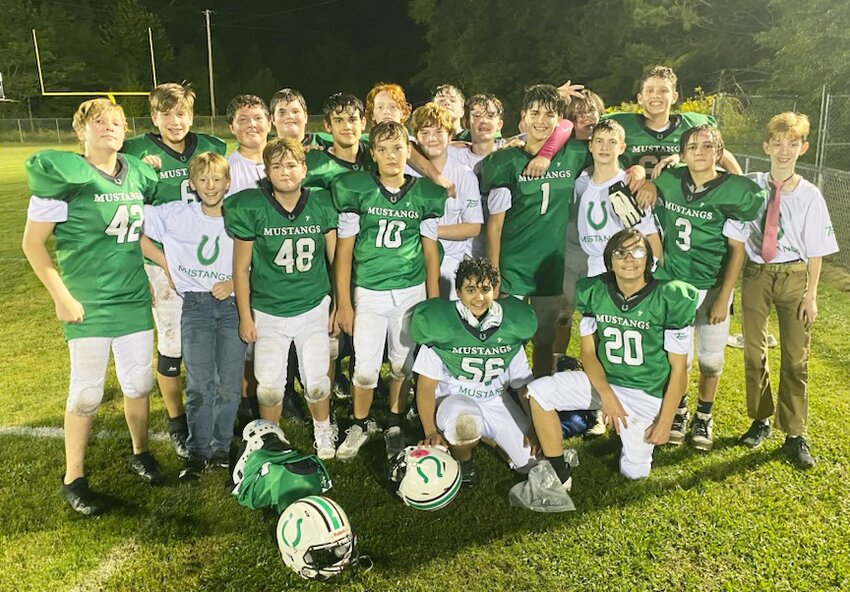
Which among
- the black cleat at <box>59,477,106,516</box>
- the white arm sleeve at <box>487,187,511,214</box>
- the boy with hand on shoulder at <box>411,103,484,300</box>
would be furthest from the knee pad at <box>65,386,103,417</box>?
the white arm sleeve at <box>487,187,511,214</box>

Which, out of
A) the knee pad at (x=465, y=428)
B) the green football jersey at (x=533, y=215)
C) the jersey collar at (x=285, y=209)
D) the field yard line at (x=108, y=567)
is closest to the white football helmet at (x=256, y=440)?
the field yard line at (x=108, y=567)

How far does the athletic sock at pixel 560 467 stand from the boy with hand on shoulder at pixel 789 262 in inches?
53.2

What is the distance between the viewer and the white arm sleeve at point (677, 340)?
12.1 ft

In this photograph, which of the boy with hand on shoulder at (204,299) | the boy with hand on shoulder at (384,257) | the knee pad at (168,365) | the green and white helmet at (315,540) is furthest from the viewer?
the knee pad at (168,365)

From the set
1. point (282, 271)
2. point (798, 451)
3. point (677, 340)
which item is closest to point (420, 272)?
point (282, 271)

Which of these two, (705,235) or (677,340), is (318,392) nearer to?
(677,340)

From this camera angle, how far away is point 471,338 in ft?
12.3

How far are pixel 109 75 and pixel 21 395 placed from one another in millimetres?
48994

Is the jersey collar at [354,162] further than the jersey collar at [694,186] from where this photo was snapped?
Yes

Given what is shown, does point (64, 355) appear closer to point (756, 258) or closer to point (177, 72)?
point (756, 258)

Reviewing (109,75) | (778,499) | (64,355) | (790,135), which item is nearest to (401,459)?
(778,499)

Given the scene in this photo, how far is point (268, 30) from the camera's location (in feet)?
194

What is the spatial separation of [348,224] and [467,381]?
1.15 m

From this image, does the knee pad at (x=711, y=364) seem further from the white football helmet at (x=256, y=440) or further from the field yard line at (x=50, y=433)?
the field yard line at (x=50, y=433)
